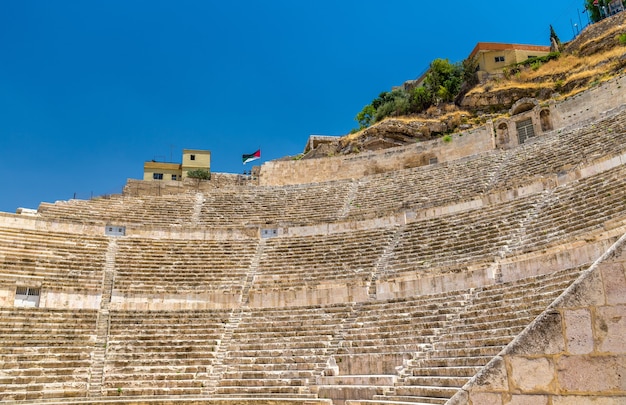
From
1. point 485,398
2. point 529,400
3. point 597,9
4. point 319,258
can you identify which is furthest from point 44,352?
point 597,9

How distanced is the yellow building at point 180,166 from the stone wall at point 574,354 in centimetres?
3674

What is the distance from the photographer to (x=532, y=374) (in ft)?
9.96

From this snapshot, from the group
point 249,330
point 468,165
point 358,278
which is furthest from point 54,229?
point 468,165

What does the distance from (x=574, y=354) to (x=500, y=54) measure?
37151 millimetres

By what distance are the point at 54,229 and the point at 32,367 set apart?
801 cm

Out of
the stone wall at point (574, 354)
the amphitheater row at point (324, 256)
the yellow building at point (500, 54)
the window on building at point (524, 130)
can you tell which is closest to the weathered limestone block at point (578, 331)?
the stone wall at point (574, 354)

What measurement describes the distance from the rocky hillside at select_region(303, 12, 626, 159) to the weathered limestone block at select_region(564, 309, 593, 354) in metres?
29.4

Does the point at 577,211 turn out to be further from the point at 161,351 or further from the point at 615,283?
the point at 161,351

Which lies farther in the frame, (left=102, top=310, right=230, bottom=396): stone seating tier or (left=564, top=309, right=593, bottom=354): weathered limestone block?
(left=102, top=310, right=230, bottom=396): stone seating tier

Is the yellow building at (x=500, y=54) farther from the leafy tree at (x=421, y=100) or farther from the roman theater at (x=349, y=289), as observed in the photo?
the roman theater at (x=349, y=289)

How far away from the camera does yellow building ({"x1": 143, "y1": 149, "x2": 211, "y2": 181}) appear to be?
3875 cm

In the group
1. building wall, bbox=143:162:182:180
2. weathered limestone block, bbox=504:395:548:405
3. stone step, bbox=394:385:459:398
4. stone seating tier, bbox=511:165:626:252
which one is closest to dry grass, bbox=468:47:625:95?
stone seating tier, bbox=511:165:626:252

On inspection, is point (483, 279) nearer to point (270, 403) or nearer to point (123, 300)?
point (270, 403)

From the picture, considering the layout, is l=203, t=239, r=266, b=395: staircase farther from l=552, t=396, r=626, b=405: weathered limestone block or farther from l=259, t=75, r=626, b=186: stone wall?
l=259, t=75, r=626, b=186: stone wall
